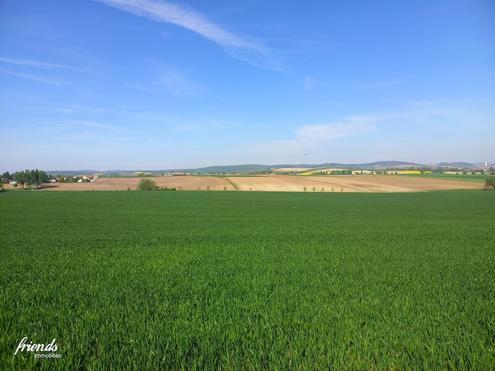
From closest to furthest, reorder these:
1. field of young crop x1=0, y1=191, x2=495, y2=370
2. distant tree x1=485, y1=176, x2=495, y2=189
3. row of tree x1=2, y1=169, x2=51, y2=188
A: field of young crop x1=0, y1=191, x2=495, y2=370 < distant tree x1=485, y1=176, x2=495, y2=189 < row of tree x1=2, y1=169, x2=51, y2=188

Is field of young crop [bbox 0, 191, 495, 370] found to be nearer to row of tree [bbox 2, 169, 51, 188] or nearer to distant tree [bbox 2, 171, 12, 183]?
row of tree [bbox 2, 169, 51, 188]

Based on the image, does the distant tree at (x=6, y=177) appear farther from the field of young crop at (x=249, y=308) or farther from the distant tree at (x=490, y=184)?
the distant tree at (x=490, y=184)

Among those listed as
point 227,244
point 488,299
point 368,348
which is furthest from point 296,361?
point 227,244

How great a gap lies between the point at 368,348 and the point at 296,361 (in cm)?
112

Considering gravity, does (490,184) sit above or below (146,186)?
below

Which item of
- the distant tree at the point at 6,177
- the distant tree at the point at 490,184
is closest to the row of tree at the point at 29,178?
the distant tree at the point at 6,177

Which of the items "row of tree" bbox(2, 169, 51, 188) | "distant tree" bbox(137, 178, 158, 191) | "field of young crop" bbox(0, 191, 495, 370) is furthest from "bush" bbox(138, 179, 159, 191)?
"field of young crop" bbox(0, 191, 495, 370)

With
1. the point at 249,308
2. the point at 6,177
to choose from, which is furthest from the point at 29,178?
the point at 249,308

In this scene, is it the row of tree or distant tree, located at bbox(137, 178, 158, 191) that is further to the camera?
the row of tree

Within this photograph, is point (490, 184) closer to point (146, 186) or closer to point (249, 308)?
point (146, 186)

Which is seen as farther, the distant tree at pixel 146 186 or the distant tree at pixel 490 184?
the distant tree at pixel 146 186

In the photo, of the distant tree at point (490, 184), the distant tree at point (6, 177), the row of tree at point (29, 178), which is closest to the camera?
the distant tree at point (490, 184)

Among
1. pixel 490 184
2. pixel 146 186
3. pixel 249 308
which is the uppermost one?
pixel 146 186

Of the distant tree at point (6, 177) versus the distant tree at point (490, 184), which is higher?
the distant tree at point (6, 177)
